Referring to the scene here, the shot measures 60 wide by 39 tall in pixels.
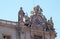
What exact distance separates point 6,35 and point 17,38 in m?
1.71

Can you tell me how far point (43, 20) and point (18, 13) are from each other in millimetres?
4203

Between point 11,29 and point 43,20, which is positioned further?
point 43,20

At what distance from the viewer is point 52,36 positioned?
51719 millimetres

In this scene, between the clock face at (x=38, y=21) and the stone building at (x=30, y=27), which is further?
the clock face at (x=38, y=21)

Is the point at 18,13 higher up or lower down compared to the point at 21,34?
higher up

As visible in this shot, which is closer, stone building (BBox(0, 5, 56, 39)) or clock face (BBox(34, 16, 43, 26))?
stone building (BBox(0, 5, 56, 39))

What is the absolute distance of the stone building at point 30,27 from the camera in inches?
1873

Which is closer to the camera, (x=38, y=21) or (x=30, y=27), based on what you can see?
(x=30, y=27)

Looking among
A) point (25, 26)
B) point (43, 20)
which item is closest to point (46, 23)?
point (43, 20)

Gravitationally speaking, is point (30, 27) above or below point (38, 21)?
below

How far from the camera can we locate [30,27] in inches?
1945

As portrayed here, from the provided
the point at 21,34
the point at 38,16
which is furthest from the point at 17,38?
the point at 38,16

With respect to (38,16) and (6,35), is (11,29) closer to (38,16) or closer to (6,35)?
(6,35)

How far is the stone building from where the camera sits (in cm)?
4756
